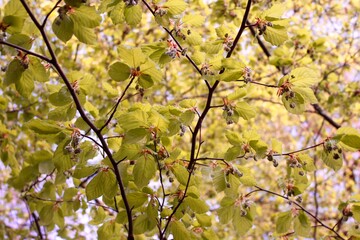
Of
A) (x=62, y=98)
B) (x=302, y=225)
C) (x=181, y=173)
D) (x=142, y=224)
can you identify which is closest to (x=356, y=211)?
(x=302, y=225)

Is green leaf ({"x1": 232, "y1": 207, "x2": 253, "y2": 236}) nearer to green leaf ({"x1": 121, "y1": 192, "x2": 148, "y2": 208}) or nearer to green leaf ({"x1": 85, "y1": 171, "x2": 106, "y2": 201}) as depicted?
green leaf ({"x1": 121, "y1": 192, "x2": 148, "y2": 208})

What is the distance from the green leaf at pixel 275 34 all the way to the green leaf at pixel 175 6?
32 centimetres

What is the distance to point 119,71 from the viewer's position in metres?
1.49

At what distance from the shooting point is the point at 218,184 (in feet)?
5.48

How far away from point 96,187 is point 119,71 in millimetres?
466

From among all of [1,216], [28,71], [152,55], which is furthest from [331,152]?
[1,216]

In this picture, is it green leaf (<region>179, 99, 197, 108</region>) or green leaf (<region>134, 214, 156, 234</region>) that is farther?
green leaf (<region>134, 214, 156, 234</region>)

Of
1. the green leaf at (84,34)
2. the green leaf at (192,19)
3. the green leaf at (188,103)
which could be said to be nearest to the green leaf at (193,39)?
the green leaf at (192,19)

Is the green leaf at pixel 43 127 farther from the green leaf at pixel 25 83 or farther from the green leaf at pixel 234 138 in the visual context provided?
the green leaf at pixel 234 138

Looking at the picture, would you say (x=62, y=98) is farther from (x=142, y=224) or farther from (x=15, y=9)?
(x=142, y=224)

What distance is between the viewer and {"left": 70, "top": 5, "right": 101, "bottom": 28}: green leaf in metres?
1.39

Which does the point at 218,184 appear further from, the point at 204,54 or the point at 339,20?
the point at 339,20

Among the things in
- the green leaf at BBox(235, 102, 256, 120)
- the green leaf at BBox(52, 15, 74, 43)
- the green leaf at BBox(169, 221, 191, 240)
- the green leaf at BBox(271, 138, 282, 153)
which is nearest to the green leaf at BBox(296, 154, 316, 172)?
the green leaf at BBox(271, 138, 282, 153)

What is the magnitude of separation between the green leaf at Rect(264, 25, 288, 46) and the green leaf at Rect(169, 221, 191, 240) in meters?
0.82
